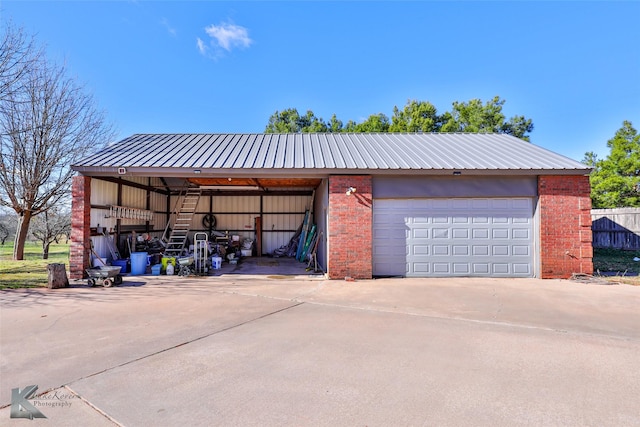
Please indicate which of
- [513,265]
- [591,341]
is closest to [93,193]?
[591,341]

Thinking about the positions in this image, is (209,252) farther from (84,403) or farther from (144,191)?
(84,403)

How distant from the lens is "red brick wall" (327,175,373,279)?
8.80 meters

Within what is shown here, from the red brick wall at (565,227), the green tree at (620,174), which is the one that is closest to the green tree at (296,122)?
the green tree at (620,174)

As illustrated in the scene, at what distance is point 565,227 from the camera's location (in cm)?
891

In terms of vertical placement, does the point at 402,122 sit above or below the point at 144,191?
above

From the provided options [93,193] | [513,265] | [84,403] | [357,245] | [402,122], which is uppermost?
[402,122]

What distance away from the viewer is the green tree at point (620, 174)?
1800 centimetres

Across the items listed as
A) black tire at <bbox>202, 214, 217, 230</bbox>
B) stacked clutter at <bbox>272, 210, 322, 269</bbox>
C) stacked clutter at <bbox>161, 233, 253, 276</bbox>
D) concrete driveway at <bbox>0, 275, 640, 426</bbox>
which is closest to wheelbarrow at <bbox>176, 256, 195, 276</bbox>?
stacked clutter at <bbox>161, 233, 253, 276</bbox>

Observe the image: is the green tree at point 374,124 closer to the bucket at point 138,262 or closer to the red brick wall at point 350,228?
the red brick wall at point 350,228

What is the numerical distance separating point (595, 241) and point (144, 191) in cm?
2073

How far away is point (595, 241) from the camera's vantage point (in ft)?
48.7

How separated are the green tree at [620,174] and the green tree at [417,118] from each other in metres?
10.5

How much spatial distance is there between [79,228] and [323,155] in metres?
7.32

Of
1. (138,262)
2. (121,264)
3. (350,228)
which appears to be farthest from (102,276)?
(350,228)
